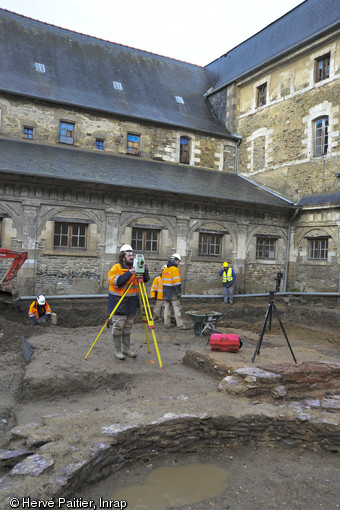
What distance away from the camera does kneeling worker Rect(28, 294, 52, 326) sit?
32.6 ft

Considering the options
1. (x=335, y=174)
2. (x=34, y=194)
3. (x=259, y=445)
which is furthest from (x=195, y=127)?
(x=259, y=445)

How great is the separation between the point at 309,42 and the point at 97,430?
712 inches

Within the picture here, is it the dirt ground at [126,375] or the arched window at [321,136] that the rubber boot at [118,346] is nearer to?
the dirt ground at [126,375]

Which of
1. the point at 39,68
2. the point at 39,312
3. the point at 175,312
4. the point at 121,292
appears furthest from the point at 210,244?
the point at 39,68

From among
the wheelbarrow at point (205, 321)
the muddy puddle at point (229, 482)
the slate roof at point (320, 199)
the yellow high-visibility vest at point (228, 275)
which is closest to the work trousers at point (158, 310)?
the wheelbarrow at point (205, 321)

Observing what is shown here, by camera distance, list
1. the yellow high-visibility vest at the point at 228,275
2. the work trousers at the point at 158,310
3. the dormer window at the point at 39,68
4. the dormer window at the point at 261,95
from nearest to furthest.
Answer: the work trousers at the point at 158,310, the yellow high-visibility vest at the point at 228,275, the dormer window at the point at 39,68, the dormer window at the point at 261,95

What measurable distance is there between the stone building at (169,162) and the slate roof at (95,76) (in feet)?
0.26

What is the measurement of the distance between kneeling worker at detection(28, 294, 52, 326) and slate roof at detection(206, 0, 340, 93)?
15517 millimetres

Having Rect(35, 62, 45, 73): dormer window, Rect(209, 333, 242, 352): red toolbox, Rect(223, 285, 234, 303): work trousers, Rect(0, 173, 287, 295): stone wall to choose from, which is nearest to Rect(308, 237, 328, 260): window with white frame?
Rect(0, 173, 287, 295): stone wall

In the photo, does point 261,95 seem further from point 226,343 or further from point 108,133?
point 226,343

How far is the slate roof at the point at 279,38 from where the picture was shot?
16.4m

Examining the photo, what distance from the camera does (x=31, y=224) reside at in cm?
1321

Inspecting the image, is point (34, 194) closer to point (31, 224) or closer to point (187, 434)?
point (31, 224)

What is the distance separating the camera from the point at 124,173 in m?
15.3
